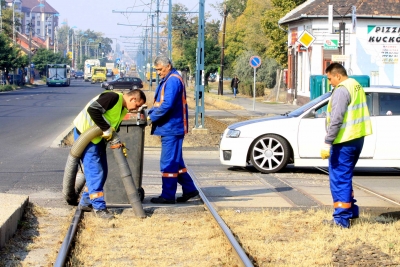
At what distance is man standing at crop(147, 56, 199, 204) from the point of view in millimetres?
9000

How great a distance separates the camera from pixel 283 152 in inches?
491

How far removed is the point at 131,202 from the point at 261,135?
4.66 metres

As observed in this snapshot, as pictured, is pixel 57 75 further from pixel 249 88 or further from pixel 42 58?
pixel 249 88

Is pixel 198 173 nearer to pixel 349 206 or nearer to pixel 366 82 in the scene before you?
pixel 349 206

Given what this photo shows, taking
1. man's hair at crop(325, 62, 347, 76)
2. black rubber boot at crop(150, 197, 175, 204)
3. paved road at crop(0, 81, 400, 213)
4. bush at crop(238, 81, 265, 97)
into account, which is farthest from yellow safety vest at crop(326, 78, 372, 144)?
bush at crop(238, 81, 265, 97)

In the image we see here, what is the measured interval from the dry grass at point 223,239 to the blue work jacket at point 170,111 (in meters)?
1.11

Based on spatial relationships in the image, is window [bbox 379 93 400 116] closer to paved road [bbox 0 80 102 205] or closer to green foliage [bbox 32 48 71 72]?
paved road [bbox 0 80 102 205]

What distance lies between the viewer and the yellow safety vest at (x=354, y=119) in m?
7.64

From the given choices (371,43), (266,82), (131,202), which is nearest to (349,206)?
(131,202)

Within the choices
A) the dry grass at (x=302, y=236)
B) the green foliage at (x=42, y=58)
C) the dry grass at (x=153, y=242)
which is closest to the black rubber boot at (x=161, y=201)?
the dry grass at (x=153, y=242)

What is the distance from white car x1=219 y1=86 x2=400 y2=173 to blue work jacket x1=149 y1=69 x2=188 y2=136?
354 centimetres

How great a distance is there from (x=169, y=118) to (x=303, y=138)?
384 centimetres

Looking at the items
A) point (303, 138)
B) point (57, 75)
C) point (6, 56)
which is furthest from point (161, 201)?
point (57, 75)

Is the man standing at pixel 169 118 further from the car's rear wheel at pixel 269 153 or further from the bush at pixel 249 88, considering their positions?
the bush at pixel 249 88
